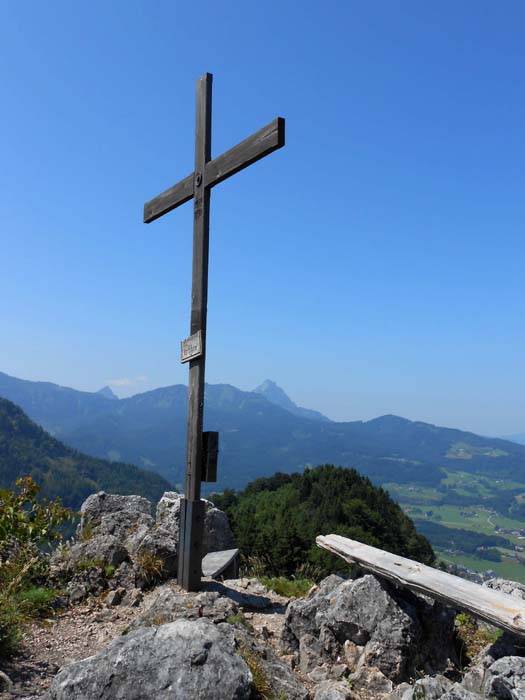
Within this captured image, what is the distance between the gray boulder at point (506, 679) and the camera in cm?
407

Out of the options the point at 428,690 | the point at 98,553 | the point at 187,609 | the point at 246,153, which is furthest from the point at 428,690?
the point at 246,153

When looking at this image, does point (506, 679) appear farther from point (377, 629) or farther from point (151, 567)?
point (151, 567)

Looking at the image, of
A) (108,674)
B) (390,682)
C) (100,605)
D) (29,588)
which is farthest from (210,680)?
(29,588)

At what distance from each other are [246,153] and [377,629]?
18.8 feet

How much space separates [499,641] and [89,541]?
6.00m

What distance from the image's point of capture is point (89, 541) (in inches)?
337

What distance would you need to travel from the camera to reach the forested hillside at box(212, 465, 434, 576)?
742 inches

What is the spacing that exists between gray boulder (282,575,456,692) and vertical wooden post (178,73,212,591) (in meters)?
1.62

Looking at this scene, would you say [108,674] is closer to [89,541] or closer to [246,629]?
[246,629]

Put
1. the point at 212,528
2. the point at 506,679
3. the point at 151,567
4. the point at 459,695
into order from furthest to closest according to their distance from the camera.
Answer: the point at 212,528
the point at 151,567
the point at 506,679
the point at 459,695

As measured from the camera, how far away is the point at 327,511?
70.3ft

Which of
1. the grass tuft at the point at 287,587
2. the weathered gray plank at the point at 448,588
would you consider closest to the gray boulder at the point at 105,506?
the grass tuft at the point at 287,587

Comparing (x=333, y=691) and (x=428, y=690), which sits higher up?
(x=428, y=690)

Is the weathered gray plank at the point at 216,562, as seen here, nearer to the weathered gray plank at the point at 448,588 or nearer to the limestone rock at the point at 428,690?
the weathered gray plank at the point at 448,588
